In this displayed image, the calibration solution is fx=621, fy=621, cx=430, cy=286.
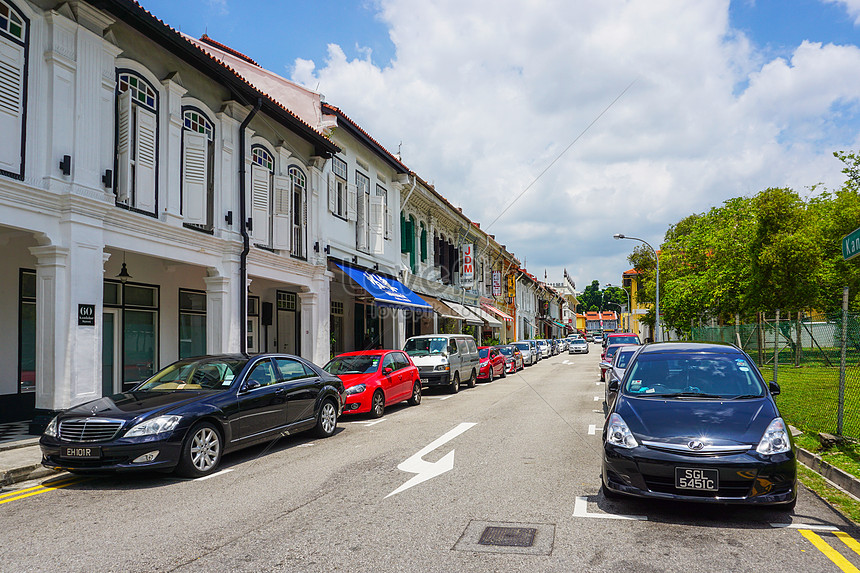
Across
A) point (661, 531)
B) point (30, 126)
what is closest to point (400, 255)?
point (30, 126)

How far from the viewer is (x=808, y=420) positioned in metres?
11.2

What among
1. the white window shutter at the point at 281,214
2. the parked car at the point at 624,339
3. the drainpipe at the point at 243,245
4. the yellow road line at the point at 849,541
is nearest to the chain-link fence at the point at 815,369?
the parked car at the point at 624,339

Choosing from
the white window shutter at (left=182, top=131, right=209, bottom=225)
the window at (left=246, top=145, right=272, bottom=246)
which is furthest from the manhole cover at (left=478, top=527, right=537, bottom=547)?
the window at (left=246, top=145, right=272, bottom=246)

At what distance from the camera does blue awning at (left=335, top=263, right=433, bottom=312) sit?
20234mm

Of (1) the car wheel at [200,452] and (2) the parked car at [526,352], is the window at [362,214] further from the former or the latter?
(2) the parked car at [526,352]

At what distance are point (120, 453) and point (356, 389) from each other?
6541 mm

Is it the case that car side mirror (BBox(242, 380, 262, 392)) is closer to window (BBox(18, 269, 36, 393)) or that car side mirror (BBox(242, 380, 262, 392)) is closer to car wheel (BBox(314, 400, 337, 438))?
car wheel (BBox(314, 400, 337, 438))

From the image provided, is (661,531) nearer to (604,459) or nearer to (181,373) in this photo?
(604,459)

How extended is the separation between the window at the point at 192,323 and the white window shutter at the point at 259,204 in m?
2.33

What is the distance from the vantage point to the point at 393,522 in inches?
219

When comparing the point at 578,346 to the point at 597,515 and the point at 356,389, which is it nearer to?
the point at 356,389

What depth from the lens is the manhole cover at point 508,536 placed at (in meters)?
4.97

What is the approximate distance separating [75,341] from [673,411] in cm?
937

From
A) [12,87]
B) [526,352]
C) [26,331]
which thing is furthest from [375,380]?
[526,352]
